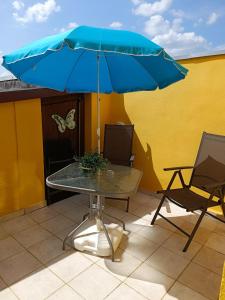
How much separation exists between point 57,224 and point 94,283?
1.12 meters

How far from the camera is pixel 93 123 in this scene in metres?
3.94

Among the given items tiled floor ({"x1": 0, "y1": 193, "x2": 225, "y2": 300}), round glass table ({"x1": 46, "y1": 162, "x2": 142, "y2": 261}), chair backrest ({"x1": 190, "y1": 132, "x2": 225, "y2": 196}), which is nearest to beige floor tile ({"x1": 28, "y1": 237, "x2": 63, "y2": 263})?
tiled floor ({"x1": 0, "y1": 193, "x2": 225, "y2": 300})

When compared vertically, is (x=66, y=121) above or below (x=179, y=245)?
above

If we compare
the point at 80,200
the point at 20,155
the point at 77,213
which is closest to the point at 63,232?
the point at 77,213

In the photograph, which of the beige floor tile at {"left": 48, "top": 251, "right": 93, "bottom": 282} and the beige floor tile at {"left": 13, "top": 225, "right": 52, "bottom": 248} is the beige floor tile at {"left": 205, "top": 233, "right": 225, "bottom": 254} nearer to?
the beige floor tile at {"left": 48, "top": 251, "right": 93, "bottom": 282}

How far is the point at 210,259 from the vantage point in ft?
8.05

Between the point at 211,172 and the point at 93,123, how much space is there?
2.01 metres

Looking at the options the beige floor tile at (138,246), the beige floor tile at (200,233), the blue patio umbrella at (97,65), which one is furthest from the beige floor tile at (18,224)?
the beige floor tile at (200,233)

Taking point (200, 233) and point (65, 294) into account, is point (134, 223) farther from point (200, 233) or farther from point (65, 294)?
point (65, 294)

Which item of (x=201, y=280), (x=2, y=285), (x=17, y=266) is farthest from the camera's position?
(x=17, y=266)

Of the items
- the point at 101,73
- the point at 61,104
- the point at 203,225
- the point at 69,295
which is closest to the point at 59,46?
the point at 101,73

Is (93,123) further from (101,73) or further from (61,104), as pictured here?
(101,73)

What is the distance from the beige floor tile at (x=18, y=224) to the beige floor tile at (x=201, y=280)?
1.94 meters

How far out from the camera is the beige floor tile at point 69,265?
2190 millimetres
